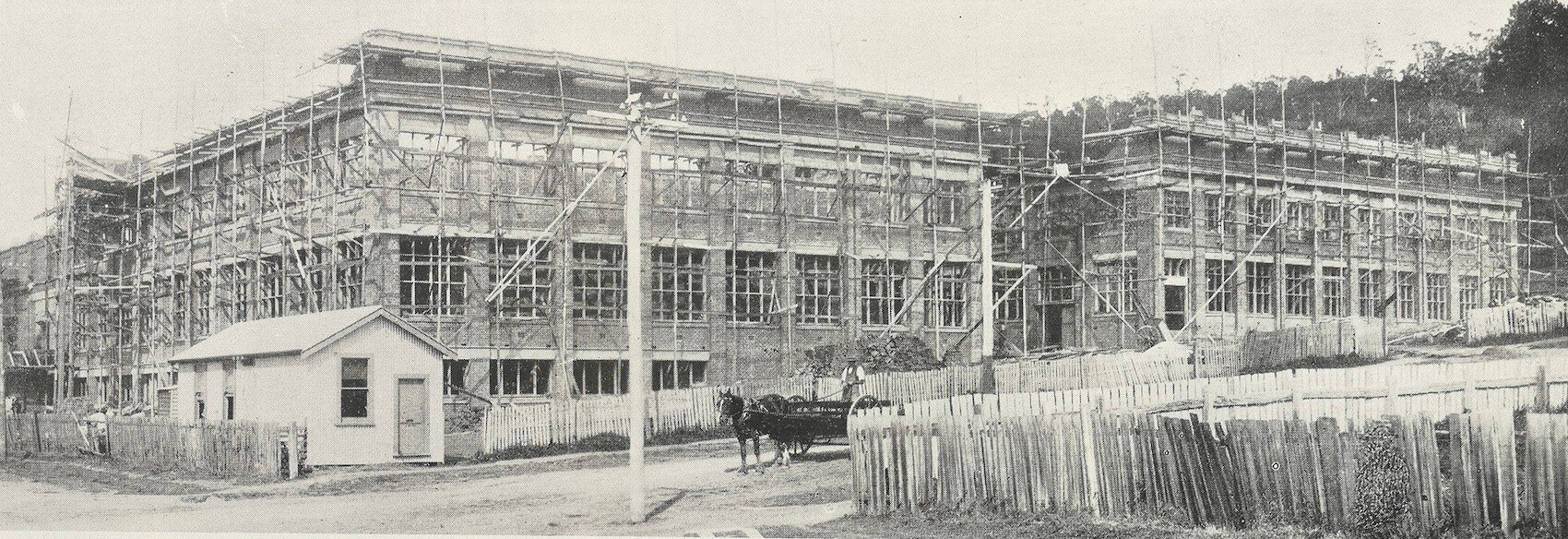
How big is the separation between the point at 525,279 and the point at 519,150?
10.9 feet

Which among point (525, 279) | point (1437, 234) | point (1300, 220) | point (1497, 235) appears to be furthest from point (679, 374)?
point (1497, 235)

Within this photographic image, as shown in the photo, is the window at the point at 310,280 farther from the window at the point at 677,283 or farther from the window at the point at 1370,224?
the window at the point at 1370,224

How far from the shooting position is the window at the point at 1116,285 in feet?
143

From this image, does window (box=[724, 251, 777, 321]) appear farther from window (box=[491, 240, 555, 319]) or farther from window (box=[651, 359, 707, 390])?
window (box=[491, 240, 555, 319])

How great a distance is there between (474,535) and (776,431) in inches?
282

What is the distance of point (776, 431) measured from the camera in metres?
23.1

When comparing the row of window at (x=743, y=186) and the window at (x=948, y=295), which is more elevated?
the row of window at (x=743, y=186)

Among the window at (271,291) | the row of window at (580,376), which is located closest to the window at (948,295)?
the row of window at (580,376)

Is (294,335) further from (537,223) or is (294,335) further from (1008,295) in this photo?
(1008,295)

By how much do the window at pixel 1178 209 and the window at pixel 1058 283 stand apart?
12.0 ft

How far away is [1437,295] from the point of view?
142 feet

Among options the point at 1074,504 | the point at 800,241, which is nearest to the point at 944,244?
the point at 800,241

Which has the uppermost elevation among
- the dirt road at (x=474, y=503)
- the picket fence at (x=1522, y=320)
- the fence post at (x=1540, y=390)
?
the picket fence at (x=1522, y=320)

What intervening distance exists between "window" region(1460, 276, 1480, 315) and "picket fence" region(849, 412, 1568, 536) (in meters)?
26.5
